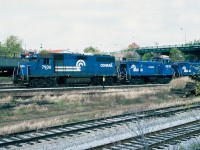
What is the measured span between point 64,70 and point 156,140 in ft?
73.1

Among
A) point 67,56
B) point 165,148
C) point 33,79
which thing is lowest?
point 165,148

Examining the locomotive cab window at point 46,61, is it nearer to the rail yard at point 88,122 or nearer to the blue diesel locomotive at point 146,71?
the rail yard at point 88,122

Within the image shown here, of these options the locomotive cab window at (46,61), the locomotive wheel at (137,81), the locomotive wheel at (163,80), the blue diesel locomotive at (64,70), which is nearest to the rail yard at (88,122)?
the blue diesel locomotive at (64,70)

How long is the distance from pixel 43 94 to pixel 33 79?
647 cm

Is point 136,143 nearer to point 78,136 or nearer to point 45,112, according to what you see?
point 78,136

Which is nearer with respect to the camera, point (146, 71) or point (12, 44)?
point (146, 71)

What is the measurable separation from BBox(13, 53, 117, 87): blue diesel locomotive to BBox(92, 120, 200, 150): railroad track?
19.3 metres

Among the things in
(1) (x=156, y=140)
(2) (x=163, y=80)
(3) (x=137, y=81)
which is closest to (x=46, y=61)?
(3) (x=137, y=81)

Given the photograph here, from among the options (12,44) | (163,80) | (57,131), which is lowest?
(57,131)

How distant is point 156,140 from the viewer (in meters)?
11.3

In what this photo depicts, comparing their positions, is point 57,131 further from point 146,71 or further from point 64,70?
point 146,71

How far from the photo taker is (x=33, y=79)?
30.5m

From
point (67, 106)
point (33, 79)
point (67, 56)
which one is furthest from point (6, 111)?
point (67, 56)

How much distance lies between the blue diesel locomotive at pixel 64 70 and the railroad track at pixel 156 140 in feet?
63.5
